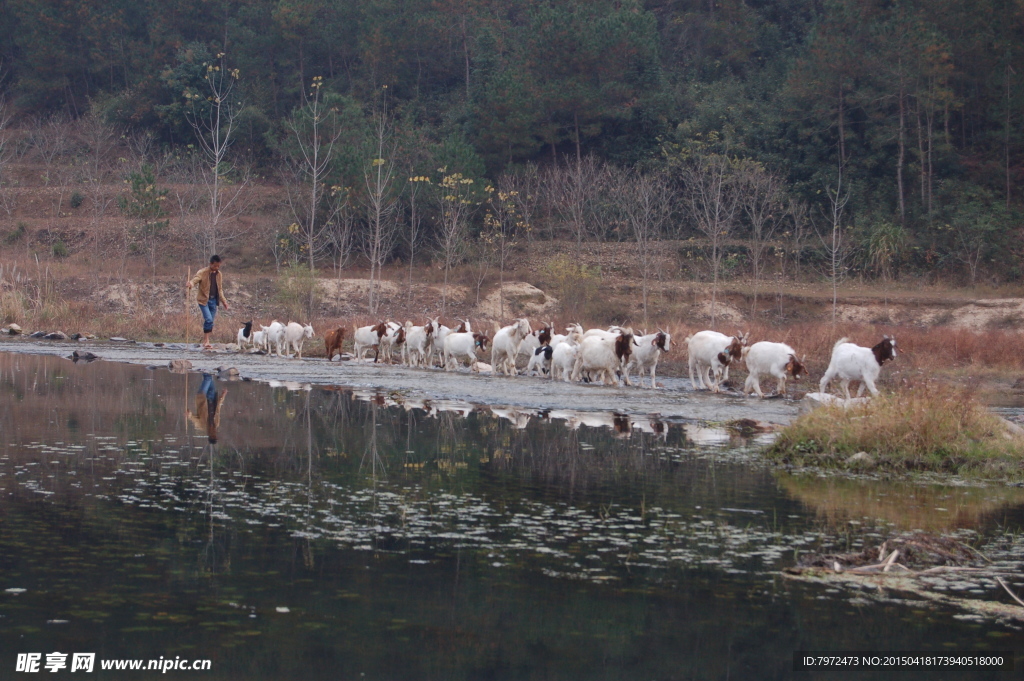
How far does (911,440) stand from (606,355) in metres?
11.1

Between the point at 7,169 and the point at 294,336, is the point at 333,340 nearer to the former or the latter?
the point at 294,336

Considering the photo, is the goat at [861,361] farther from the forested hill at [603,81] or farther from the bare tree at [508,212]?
the bare tree at [508,212]

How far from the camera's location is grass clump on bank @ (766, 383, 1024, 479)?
13312 millimetres

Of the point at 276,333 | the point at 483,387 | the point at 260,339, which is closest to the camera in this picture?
the point at 483,387

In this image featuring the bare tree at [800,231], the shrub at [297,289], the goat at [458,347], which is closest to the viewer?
the goat at [458,347]

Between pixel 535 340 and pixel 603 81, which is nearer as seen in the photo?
pixel 535 340

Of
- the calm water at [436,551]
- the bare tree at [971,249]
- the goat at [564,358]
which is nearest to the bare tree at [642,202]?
the bare tree at [971,249]

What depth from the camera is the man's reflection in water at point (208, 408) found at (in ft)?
46.2

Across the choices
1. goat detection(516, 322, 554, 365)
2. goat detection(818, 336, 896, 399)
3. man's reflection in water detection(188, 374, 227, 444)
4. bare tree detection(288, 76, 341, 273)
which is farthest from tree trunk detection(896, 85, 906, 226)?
man's reflection in water detection(188, 374, 227, 444)

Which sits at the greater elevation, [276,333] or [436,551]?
[276,333]

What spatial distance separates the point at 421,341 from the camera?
97.1 ft

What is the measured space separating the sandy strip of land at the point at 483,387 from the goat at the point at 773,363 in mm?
532

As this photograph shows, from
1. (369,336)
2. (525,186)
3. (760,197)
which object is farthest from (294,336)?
(760,197)

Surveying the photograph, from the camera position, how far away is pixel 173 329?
1508 inches
